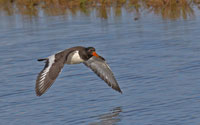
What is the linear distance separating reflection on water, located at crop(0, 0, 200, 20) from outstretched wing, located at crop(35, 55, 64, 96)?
12848mm

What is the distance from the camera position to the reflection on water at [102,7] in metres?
24.3

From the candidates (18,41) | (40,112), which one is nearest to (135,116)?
(40,112)

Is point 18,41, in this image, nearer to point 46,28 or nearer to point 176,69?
point 46,28

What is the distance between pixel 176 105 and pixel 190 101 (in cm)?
40

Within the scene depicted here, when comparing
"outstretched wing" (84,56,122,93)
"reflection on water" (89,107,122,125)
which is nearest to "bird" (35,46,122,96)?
"outstretched wing" (84,56,122,93)

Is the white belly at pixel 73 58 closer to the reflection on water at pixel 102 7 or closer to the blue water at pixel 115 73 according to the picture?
the blue water at pixel 115 73

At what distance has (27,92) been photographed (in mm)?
12305

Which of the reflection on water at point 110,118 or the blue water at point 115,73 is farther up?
the blue water at point 115,73

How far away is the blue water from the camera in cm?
1010

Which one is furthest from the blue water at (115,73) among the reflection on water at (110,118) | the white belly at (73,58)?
the white belly at (73,58)

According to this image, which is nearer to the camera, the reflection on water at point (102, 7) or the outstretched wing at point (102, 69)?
the outstretched wing at point (102, 69)

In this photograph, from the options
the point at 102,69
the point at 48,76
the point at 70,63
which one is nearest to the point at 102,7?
the point at 102,69

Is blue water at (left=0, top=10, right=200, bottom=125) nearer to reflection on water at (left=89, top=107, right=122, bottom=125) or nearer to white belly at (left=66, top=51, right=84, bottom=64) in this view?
reflection on water at (left=89, top=107, right=122, bottom=125)

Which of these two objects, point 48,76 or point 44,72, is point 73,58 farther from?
point 48,76
